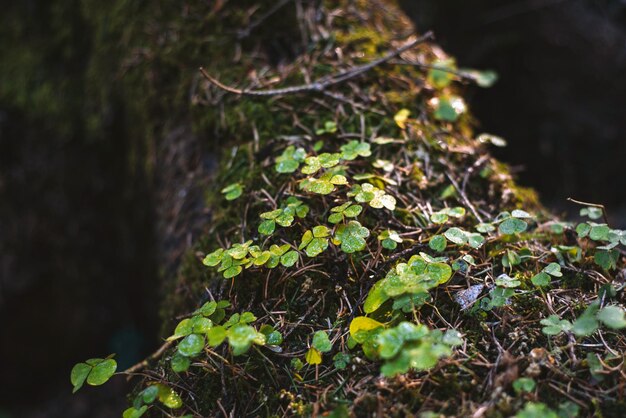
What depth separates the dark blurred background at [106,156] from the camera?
130 inches

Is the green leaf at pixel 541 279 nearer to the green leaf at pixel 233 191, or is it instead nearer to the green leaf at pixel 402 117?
the green leaf at pixel 402 117

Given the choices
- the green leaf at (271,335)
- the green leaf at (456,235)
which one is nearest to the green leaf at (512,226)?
the green leaf at (456,235)

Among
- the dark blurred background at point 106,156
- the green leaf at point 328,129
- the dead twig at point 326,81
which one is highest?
the dead twig at point 326,81

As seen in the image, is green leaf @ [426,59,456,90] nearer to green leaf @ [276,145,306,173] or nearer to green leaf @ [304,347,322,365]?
green leaf @ [276,145,306,173]

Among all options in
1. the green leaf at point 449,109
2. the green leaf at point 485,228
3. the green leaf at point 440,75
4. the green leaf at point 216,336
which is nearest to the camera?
the green leaf at point 216,336

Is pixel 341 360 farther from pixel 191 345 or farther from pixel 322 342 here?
pixel 191 345

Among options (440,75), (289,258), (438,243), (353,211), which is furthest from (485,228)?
(440,75)

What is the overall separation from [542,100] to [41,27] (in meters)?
3.66

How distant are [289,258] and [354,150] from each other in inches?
21.3

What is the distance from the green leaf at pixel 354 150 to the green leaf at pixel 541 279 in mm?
726

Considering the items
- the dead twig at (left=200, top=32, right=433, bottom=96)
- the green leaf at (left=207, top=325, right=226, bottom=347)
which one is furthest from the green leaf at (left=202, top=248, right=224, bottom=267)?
the dead twig at (left=200, top=32, right=433, bottom=96)

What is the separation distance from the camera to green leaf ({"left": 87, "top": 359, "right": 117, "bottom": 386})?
1.41 m

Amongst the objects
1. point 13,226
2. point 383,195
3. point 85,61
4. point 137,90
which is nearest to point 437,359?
point 383,195

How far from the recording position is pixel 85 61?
319cm
